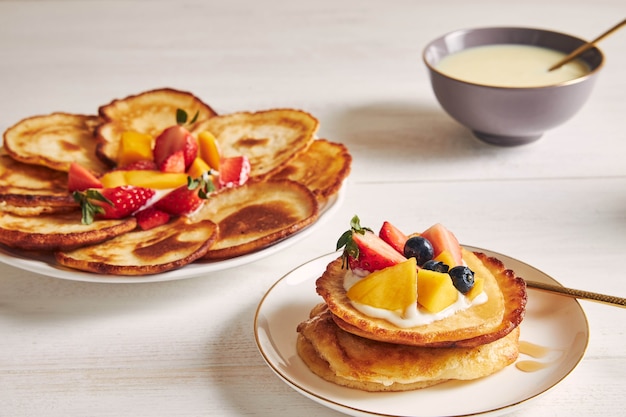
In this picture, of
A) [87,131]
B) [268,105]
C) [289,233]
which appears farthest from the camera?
[268,105]

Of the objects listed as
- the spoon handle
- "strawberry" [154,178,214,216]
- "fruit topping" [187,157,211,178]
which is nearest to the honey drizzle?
the spoon handle

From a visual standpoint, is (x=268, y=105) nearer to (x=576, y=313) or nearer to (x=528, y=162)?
(x=528, y=162)

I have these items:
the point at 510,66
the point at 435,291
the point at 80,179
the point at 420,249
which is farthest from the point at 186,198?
the point at 510,66

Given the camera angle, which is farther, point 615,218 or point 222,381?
point 615,218

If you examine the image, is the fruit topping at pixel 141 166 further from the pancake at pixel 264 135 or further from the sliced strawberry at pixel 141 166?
the pancake at pixel 264 135

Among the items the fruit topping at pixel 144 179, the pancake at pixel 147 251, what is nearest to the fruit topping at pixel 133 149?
the fruit topping at pixel 144 179

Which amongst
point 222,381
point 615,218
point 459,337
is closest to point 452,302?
point 459,337

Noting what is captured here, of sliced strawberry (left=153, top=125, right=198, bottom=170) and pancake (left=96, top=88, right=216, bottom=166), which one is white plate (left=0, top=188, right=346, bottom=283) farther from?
pancake (left=96, top=88, right=216, bottom=166)
